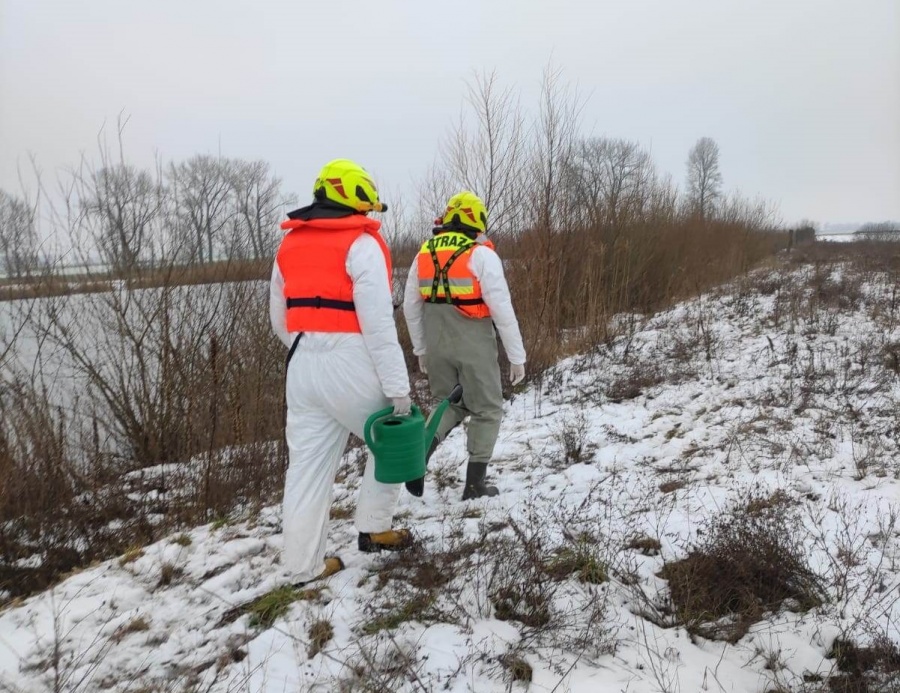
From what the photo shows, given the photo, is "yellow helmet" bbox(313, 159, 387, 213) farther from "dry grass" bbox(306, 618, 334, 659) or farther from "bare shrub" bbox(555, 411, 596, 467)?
"bare shrub" bbox(555, 411, 596, 467)

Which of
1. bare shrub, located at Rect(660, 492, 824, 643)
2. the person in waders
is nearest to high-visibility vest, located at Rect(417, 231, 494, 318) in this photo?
the person in waders

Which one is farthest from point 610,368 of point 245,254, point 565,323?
point 245,254

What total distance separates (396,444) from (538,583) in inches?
36.7

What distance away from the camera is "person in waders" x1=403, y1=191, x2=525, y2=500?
3.39m

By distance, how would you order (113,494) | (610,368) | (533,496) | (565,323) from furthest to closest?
(565,323) → (610,368) → (113,494) → (533,496)

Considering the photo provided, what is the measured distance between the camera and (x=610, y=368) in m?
7.34

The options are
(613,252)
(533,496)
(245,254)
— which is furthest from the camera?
(613,252)

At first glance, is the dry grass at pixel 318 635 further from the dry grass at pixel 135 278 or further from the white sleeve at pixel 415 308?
the dry grass at pixel 135 278

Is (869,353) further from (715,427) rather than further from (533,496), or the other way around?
(533,496)

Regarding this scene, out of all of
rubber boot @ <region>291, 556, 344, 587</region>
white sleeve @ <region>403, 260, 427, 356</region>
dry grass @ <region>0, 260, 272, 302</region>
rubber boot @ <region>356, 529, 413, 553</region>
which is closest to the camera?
rubber boot @ <region>291, 556, 344, 587</region>

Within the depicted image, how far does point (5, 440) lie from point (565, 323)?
7830 mm

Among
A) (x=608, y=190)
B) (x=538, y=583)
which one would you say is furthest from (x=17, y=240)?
(x=608, y=190)

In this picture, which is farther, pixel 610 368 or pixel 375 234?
pixel 610 368

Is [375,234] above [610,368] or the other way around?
above
